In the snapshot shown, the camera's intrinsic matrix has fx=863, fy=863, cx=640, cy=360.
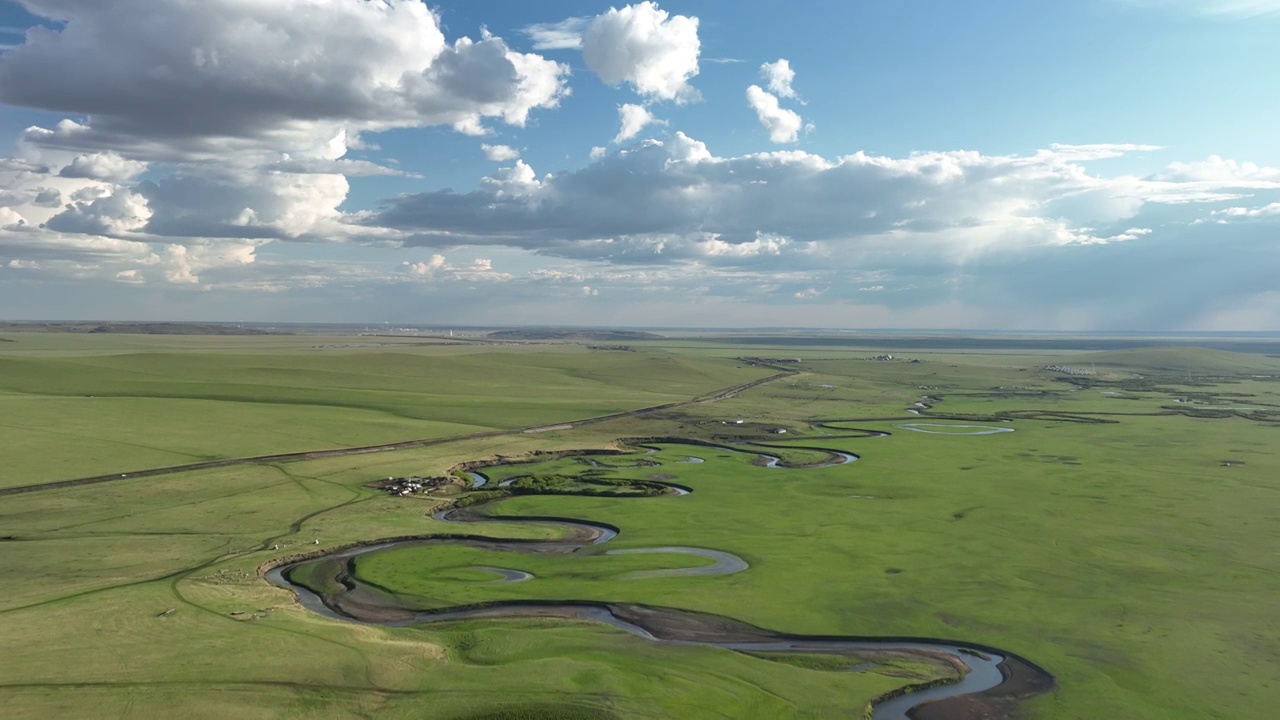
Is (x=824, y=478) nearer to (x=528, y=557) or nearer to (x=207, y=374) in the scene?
(x=528, y=557)

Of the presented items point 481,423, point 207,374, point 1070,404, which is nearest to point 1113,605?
point 481,423

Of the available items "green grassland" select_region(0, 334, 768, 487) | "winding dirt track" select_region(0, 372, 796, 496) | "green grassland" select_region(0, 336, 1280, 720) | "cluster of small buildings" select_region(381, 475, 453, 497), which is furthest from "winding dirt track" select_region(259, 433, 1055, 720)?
"green grassland" select_region(0, 334, 768, 487)

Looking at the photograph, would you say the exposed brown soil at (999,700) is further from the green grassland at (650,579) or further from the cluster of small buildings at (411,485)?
the cluster of small buildings at (411,485)

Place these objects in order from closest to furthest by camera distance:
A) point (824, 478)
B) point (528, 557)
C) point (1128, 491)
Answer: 1. point (528, 557)
2. point (1128, 491)
3. point (824, 478)

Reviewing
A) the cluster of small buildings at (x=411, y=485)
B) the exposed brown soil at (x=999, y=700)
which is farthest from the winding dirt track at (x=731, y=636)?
the cluster of small buildings at (x=411, y=485)

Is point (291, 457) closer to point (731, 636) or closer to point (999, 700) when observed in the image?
point (731, 636)

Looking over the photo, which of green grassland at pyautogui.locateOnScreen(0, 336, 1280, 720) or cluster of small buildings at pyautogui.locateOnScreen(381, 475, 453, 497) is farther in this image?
cluster of small buildings at pyautogui.locateOnScreen(381, 475, 453, 497)

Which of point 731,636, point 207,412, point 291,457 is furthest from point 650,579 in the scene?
point 207,412

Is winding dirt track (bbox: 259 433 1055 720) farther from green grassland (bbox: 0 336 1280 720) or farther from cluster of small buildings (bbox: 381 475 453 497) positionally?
cluster of small buildings (bbox: 381 475 453 497)

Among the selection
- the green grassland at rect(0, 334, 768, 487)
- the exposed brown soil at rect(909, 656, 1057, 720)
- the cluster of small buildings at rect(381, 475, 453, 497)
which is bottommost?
the cluster of small buildings at rect(381, 475, 453, 497)
